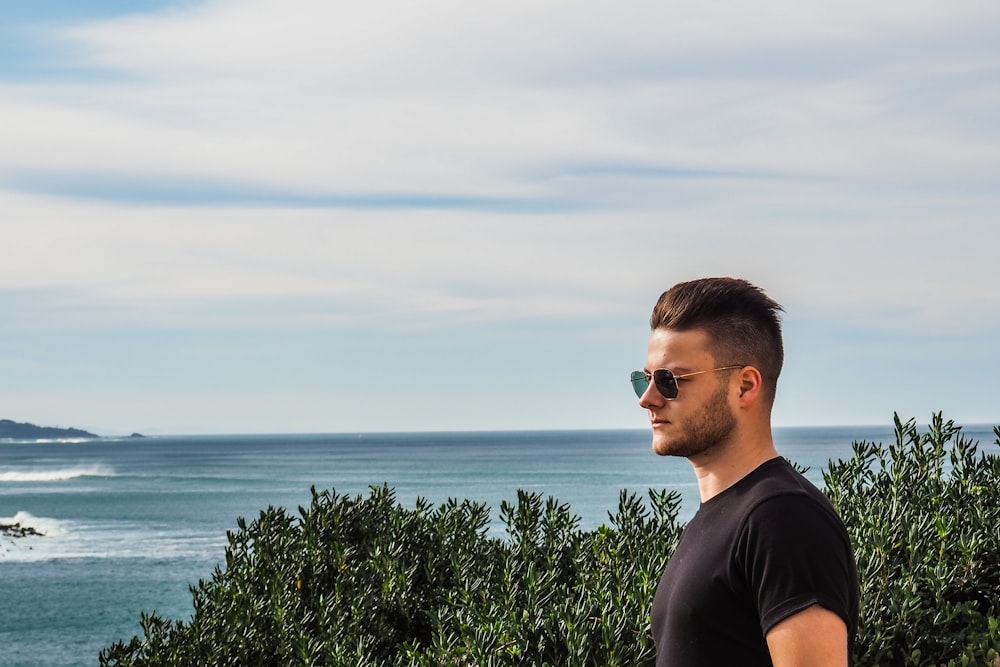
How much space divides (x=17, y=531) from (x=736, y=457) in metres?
65.4

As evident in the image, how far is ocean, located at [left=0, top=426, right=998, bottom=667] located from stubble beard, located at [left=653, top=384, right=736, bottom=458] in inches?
145

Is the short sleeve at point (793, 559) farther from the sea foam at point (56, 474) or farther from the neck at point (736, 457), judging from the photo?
the sea foam at point (56, 474)

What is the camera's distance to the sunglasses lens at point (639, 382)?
3.60m

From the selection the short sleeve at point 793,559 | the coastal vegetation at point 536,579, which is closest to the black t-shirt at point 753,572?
the short sleeve at point 793,559

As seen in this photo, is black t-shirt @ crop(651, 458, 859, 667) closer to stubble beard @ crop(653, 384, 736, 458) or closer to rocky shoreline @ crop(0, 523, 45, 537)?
stubble beard @ crop(653, 384, 736, 458)

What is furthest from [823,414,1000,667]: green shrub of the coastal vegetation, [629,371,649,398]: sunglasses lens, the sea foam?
the sea foam

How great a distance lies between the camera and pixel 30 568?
153 ft

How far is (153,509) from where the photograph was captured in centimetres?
8131

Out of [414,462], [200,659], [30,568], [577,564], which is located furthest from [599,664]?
[414,462]

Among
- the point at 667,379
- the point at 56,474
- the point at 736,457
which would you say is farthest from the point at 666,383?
the point at 56,474

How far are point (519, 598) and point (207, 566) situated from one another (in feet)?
137

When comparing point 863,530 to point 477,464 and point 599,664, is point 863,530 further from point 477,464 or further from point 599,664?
point 477,464

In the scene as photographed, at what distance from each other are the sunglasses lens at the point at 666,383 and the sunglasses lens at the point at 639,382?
0.32ft

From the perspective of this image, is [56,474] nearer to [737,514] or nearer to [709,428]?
[709,428]
